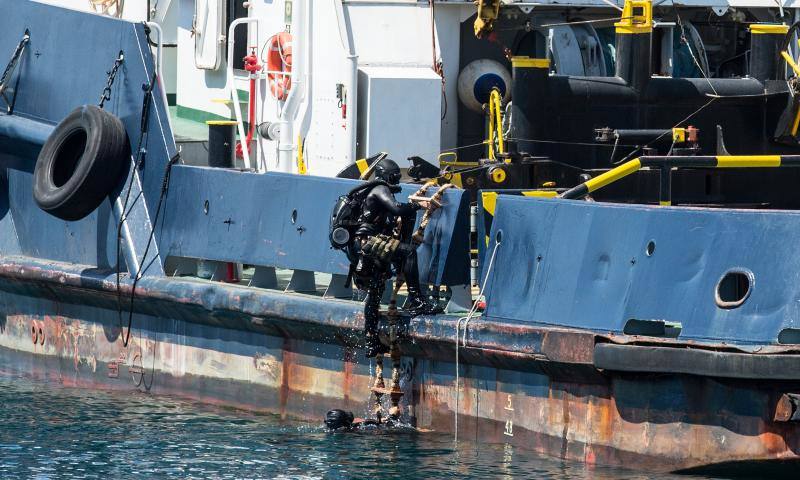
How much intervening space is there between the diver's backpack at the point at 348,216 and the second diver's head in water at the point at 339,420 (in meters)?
0.91

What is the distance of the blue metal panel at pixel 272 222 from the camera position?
28.6 feet

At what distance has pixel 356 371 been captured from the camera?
909cm

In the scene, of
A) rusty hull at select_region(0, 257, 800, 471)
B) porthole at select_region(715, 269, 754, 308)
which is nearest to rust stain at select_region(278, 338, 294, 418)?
rusty hull at select_region(0, 257, 800, 471)

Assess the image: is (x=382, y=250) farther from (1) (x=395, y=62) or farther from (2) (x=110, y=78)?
(2) (x=110, y=78)

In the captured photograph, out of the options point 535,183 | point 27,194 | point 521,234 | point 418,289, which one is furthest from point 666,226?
point 27,194

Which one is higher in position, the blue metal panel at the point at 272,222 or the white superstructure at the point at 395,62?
the white superstructure at the point at 395,62

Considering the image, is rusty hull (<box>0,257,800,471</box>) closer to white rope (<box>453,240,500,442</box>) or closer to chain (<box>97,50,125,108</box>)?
white rope (<box>453,240,500,442</box>)

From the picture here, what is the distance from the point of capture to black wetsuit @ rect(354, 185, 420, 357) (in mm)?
8609

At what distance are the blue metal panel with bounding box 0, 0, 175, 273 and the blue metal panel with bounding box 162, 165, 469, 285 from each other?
26cm

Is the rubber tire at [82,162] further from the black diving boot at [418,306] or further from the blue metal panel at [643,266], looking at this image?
the blue metal panel at [643,266]

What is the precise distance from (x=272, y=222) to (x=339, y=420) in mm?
1386

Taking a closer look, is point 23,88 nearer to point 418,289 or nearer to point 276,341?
point 276,341

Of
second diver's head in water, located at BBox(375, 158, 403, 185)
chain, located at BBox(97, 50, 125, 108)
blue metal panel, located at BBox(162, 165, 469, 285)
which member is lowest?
blue metal panel, located at BBox(162, 165, 469, 285)

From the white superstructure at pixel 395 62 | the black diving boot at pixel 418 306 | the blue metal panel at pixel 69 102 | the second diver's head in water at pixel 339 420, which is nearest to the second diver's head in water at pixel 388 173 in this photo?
the black diving boot at pixel 418 306
